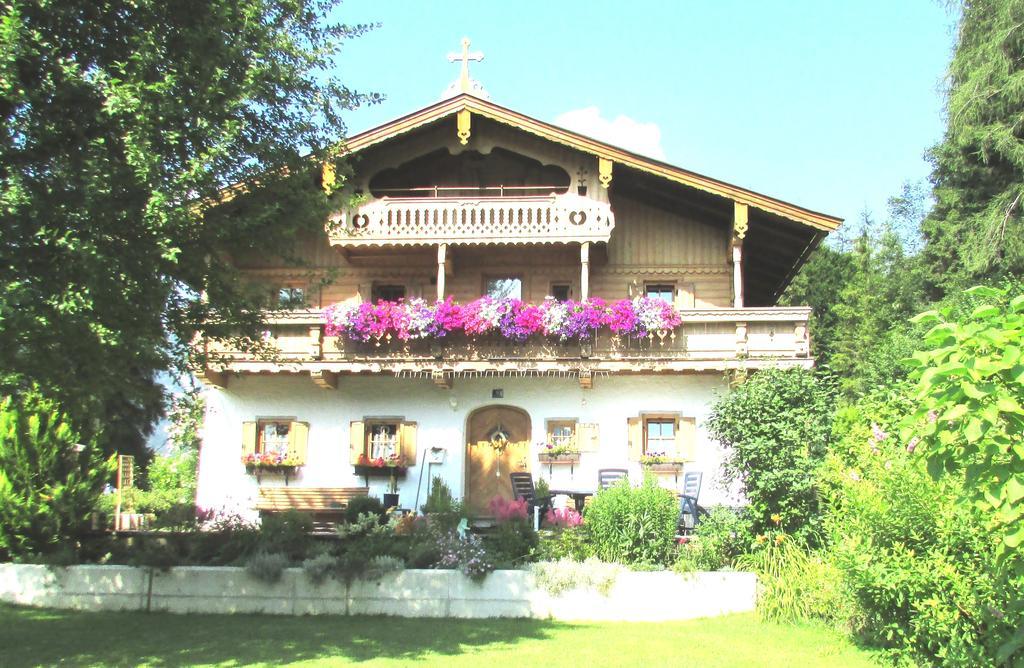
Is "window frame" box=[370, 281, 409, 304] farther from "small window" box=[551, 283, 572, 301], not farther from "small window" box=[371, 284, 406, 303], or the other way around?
"small window" box=[551, 283, 572, 301]

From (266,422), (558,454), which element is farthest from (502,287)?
(266,422)

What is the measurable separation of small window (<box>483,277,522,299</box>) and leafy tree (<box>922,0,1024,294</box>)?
418 inches

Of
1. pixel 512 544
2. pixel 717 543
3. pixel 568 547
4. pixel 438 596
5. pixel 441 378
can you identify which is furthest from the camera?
pixel 441 378

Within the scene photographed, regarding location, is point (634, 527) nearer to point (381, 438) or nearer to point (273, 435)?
point (381, 438)

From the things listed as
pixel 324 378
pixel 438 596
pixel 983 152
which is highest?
pixel 983 152

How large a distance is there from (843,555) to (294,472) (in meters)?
12.9

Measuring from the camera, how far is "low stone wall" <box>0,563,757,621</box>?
475 inches

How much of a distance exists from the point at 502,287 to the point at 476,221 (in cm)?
219

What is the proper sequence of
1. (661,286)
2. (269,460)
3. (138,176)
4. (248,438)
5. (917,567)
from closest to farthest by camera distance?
(917,567) → (138,176) → (269,460) → (248,438) → (661,286)

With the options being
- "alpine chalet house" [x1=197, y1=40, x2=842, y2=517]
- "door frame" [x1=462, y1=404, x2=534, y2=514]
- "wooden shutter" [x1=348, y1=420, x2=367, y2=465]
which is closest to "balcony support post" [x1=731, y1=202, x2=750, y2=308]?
"alpine chalet house" [x1=197, y1=40, x2=842, y2=517]

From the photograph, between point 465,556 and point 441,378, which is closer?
point 465,556

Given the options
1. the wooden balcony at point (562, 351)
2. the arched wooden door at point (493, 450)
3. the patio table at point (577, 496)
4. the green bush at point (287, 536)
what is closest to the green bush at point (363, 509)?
the green bush at point (287, 536)

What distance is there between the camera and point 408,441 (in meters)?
19.8

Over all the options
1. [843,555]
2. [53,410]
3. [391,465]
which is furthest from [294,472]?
[843,555]
